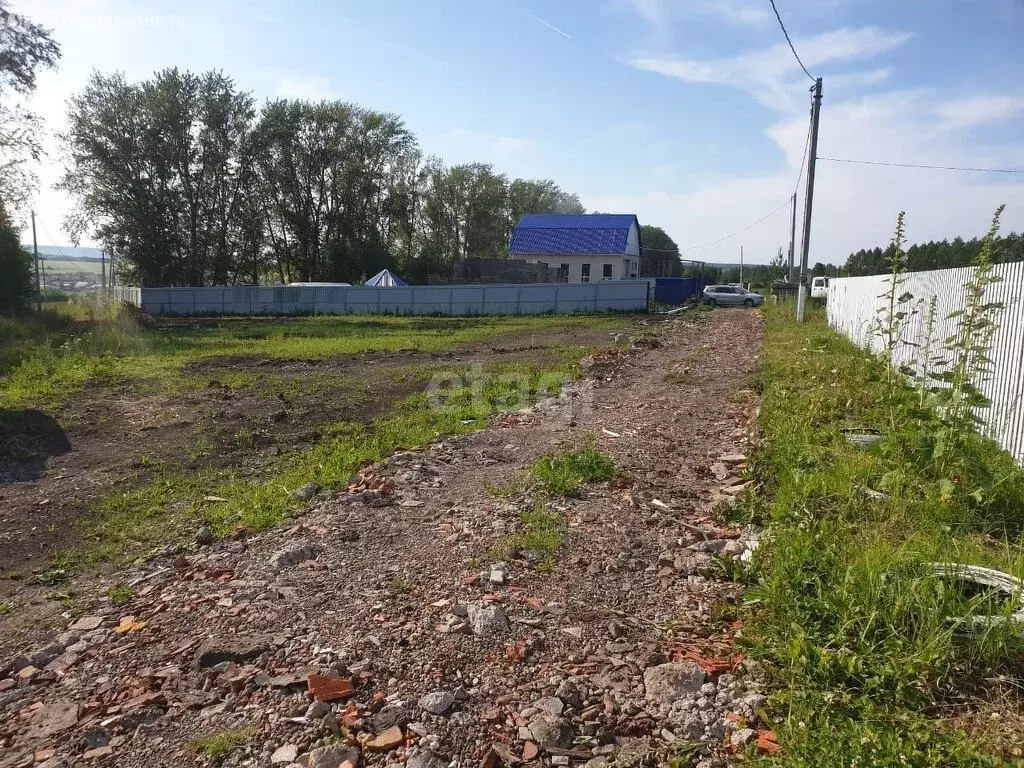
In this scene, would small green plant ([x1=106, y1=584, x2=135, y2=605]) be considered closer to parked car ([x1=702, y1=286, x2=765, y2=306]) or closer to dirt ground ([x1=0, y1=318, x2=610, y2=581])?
dirt ground ([x1=0, y1=318, x2=610, y2=581])

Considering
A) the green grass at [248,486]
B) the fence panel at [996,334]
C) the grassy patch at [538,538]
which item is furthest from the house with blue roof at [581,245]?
the grassy patch at [538,538]

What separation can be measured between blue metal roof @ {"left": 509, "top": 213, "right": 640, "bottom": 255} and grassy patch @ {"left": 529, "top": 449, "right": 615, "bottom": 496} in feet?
135

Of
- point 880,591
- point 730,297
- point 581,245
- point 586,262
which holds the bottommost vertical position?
point 880,591

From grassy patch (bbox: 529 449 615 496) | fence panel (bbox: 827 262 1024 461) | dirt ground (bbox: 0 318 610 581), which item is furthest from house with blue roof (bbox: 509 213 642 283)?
grassy patch (bbox: 529 449 615 496)

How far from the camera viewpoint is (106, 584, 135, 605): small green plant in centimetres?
430

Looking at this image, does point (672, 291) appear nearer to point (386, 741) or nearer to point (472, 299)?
point (472, 299)

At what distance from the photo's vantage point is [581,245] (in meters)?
46.9

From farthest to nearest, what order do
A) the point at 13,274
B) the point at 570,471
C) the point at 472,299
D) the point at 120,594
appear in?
the point at 472,299, the point at 13,274, the point at 570,471, the point at 120,594

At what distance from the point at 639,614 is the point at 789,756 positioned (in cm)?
132

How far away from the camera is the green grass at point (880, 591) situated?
2658mm

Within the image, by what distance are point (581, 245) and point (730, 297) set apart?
11.8 metres

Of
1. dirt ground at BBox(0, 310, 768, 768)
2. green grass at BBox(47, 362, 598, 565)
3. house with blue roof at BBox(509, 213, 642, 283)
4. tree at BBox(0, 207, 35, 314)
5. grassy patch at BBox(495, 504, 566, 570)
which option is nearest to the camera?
dirt ground at BBox(0, 310, 768, 768)

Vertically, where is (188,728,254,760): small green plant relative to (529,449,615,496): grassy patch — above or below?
below

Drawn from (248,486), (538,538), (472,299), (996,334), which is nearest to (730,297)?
(472,299)
